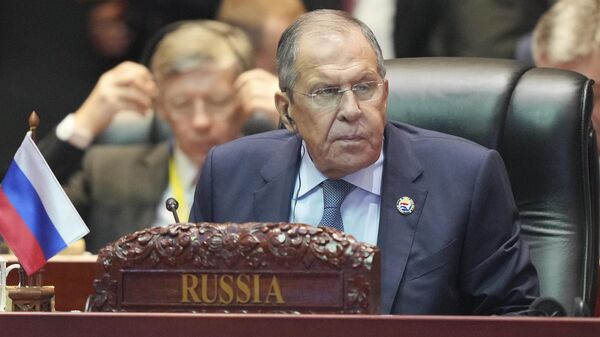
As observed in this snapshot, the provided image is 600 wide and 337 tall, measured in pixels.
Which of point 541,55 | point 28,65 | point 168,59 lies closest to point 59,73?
point 28,65

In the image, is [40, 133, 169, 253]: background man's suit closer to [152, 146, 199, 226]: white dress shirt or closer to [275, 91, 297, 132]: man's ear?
[152, 146, 199, 226]: white dress shirt

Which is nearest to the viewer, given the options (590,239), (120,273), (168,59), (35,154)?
(120,273)

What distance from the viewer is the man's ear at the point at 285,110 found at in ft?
10.3

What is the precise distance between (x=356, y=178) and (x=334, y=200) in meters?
0.08

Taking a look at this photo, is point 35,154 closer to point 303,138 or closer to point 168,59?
point 303,138

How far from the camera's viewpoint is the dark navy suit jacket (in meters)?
2.78

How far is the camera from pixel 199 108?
4.57 metres

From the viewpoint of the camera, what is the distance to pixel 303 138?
9.98 feet

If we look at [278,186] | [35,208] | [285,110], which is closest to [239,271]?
[35,208]

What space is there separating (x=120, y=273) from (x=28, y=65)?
2.63 metres

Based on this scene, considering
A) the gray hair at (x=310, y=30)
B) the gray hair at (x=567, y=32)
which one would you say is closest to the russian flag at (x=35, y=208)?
the gray hair at (x=310, y=30)

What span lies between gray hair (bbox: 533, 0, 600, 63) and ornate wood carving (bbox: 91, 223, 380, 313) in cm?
229

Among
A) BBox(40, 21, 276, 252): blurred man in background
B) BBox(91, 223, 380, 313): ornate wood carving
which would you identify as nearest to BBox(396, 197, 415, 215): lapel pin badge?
BBox(91, 223, 380, 313): ornate wood carving

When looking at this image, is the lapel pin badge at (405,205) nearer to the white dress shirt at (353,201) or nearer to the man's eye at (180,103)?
the white dress shirt at (353,201)
